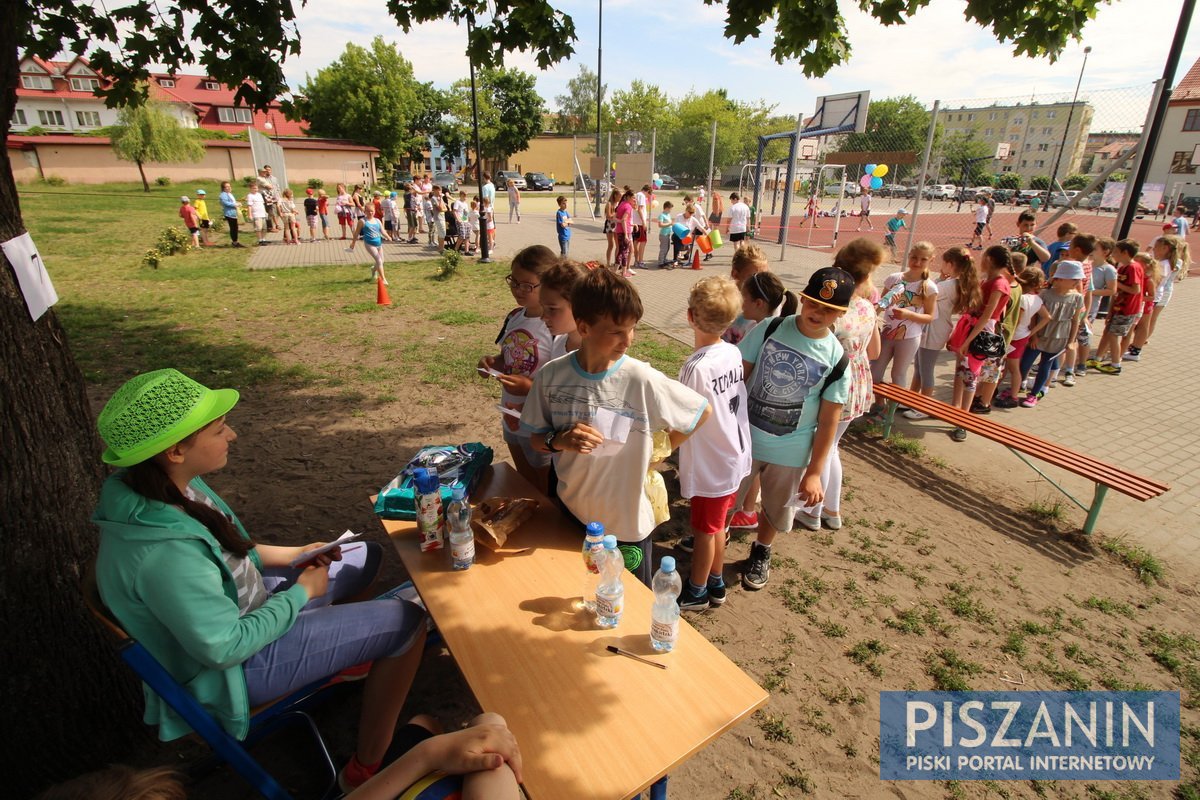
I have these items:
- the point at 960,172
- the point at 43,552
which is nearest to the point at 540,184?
the point at 960,172

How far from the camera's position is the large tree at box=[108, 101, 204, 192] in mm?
36188

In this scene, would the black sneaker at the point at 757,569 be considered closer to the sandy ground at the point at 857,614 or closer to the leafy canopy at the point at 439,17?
the sandy ground at the point at 857,614

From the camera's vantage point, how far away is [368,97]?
50.9 m

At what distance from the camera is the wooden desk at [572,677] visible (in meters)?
Result: 1.64

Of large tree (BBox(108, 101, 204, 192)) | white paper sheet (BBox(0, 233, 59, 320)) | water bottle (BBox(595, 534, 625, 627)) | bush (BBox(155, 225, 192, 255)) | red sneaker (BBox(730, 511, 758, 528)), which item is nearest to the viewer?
water bottle (BBox(595, 534, 625, 627))

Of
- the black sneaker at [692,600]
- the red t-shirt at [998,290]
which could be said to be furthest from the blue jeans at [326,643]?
the red t-shirt at [998,290]

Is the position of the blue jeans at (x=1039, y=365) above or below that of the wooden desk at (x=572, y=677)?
below

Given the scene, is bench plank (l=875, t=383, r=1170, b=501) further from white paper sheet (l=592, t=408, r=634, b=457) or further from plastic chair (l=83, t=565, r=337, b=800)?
plastic chair (l=83, t=565, r=337, b=800)

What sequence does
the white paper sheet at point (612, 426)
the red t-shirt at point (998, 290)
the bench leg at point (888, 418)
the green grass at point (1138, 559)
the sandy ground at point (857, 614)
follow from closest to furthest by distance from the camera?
the white paper sheet at point (612, 426), the sandy ground at point (857, 614), the green grass at point (1138, 559), the red t-shirt at point (998, 290), the bench leg at point (888, 418)

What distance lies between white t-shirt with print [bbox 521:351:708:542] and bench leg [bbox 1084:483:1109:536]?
3.73m

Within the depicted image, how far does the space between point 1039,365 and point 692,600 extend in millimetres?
Result: 5982

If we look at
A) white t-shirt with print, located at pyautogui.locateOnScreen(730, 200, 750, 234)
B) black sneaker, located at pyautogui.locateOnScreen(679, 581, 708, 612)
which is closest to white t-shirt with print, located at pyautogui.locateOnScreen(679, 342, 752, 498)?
black sneaker, located at pyautogui.locateOnScreen(679, 581, 708, 612)

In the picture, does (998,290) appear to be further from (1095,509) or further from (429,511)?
(429,511)

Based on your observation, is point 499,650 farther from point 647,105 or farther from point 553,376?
point 647,105
